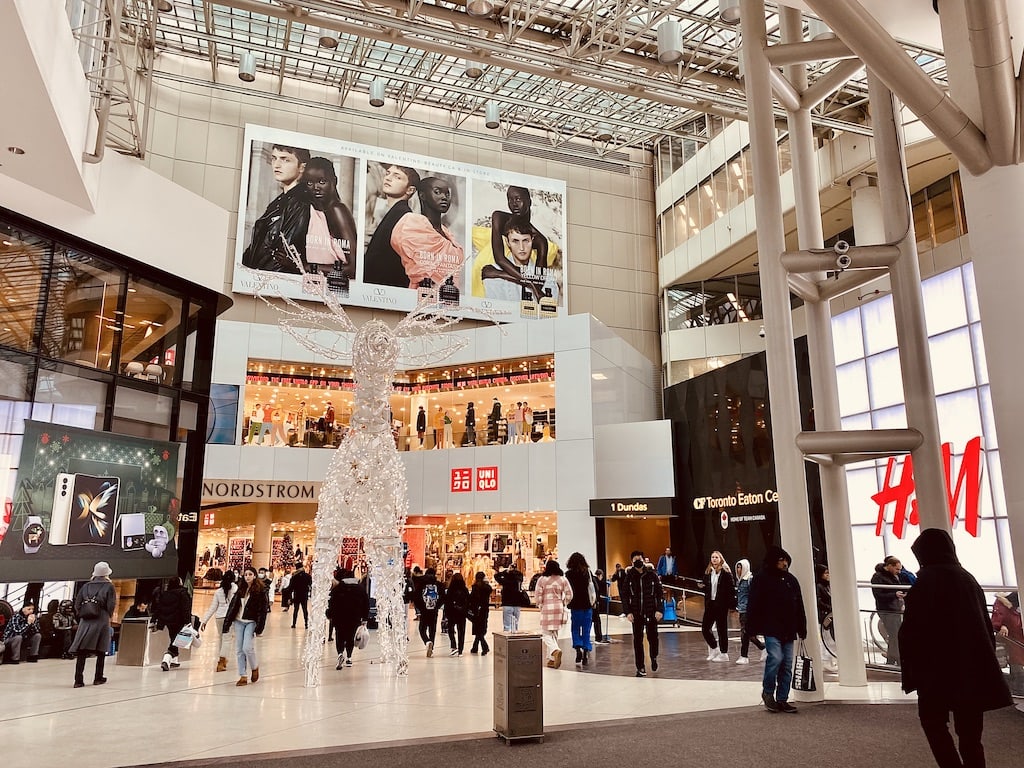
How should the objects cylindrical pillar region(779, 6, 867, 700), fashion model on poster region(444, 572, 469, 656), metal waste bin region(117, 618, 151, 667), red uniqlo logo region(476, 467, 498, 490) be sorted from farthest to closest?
1. red uniqlo logo region(476, 467, 498, 490)
2. fashion model on poster region(444, 572, 469, 656)
3. metal waste bin region(117, 618, 151, 667)
4. cylindrical pillar region(779, 6, 867, 700)

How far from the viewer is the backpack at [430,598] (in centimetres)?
1160

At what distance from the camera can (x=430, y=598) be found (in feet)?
38.4

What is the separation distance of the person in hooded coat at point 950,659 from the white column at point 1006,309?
78cm

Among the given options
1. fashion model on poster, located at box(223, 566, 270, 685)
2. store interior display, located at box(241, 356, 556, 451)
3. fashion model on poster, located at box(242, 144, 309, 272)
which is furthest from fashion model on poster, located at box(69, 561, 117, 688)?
fashion model on poster, located at box(242, 144, 309, 272)

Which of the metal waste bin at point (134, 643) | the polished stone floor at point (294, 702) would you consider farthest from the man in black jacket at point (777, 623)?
the metal waste bin at point (134, 643)

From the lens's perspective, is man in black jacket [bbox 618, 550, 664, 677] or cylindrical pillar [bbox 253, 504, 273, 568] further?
cylindrical pillar [bbox 253, 504, 273, 568]

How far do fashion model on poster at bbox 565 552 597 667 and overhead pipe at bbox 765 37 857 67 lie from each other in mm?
6221

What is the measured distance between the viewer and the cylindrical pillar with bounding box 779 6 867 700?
25.5 feet

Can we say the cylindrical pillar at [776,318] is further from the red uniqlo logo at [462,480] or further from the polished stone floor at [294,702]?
the red uniqlo logo at [462,480]

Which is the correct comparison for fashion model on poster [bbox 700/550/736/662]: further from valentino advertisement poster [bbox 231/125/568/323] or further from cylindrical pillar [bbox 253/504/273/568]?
cylindrical pillar [bbox 253/504/273/568]

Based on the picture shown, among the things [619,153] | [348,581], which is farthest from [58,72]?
[619,153]

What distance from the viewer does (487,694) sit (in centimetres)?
791

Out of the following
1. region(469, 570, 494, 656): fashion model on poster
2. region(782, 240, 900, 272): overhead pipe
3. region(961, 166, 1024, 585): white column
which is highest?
region(782, 240, 900, 272): overhead pipe

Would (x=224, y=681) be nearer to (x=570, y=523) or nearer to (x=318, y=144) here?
(x=570, y=523)
